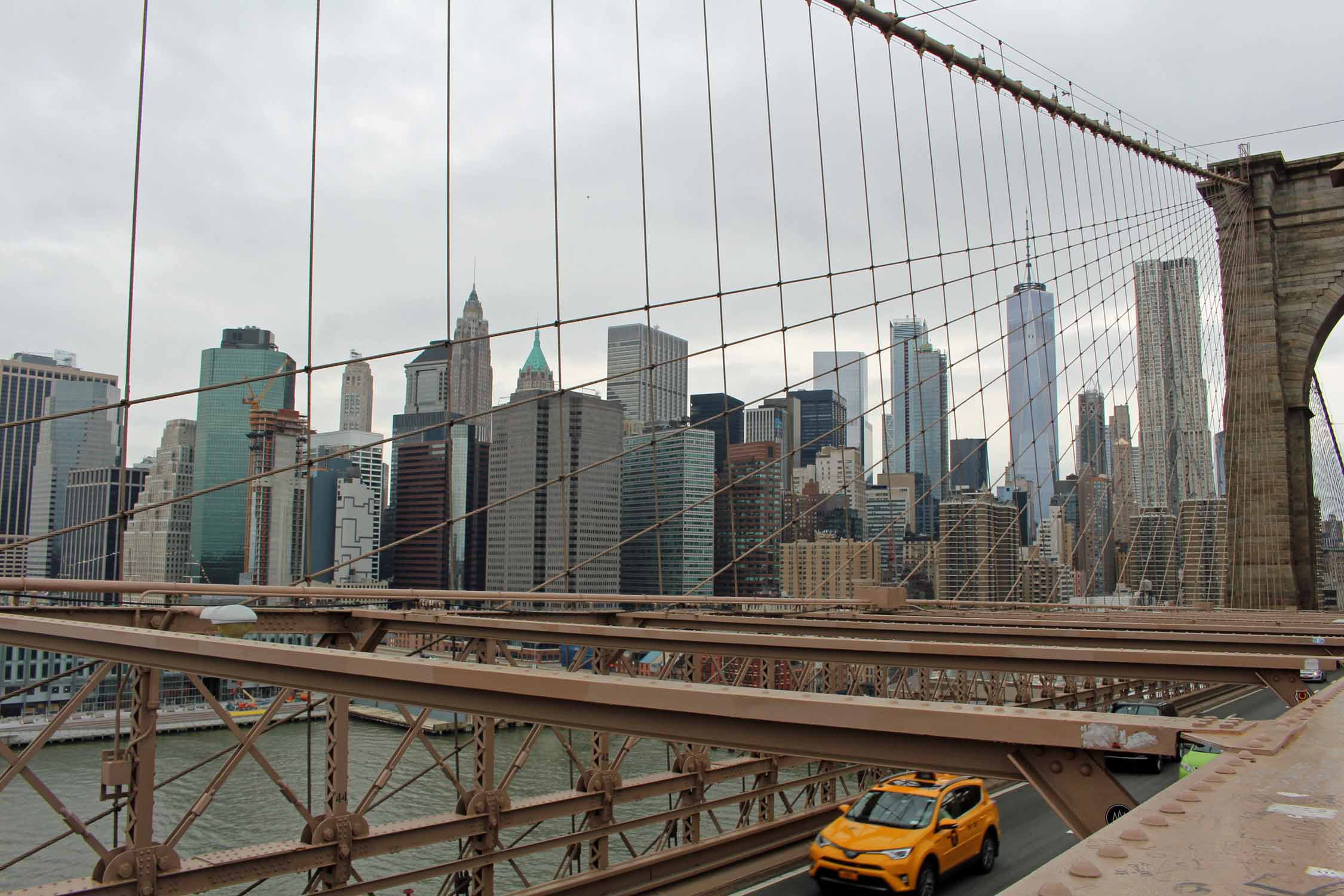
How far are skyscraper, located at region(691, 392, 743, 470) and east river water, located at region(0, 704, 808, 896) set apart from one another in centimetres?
754

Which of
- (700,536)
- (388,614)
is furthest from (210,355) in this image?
(700,536)

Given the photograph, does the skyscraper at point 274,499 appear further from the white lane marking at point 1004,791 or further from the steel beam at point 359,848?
A: the white lane marking at point 1004,791

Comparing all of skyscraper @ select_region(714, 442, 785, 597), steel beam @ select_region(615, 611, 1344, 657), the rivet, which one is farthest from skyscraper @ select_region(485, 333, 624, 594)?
the rivet

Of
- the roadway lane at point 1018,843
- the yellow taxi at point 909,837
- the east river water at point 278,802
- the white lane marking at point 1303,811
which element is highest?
the white lane marking at point 1303,811

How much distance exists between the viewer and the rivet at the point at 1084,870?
1803 millimetres

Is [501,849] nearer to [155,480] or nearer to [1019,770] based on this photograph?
[155,480]

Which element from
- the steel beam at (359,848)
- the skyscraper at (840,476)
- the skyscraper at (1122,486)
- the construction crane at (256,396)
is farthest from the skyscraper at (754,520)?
the skyscraper at (1122,486)

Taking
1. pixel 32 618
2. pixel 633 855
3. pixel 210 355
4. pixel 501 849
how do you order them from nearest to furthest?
pixel 32 618, pixel 501 849, pixel 633 855, pixel 210 355

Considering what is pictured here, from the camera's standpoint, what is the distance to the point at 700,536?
60.0 ft

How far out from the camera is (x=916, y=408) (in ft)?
233

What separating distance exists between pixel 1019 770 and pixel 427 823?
651 cm

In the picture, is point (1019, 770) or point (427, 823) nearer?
point (1019, 770)

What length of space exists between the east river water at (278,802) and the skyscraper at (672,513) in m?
5.57

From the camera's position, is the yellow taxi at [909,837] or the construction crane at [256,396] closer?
the yellow taxi at [909,837]
